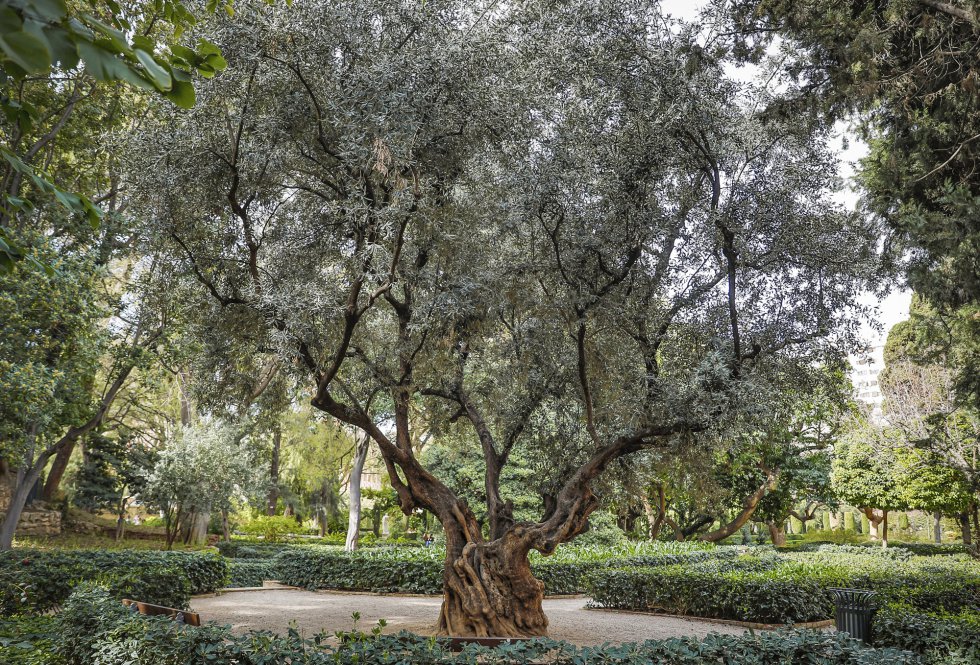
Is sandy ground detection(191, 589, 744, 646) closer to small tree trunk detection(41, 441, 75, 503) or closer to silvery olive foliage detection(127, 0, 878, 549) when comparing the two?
silvery olive foliage detection(127, 0, 878, 549)

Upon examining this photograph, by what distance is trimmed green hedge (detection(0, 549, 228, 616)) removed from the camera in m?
9.05

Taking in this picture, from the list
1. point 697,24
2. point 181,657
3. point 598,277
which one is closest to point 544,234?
point 598,277

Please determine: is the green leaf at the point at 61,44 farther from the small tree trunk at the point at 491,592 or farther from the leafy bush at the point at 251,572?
the leafy bush at the point at 251,572

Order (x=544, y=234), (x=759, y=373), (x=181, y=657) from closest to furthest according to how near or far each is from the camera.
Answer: (x=181, y=657) < (x=759, y=373) < (x=544, y=234)

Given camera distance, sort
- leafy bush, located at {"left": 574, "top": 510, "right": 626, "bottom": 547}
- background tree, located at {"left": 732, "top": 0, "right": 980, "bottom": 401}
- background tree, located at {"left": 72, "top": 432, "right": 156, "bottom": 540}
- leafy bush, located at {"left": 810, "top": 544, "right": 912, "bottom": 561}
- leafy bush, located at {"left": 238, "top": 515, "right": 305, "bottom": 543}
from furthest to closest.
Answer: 1. leafy bush, located at {"left": 238, "top": 515, "right": 305, "bottom": 543}
2. leafy bush, located at {"left": 574, "top": 510, "right": 626, "bottom": 547}
3. background tree, located at {"left": 72, "top": 432, "right": 156, "bottom": 540}
4. leafy bush, located at {"left": 810, "top": 544, "right": 912, "bottom": 561}
5. background tree, located at {"left": 732, "top": 0, "right": 980, "bottom": 401}

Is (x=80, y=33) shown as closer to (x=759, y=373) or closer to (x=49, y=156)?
(x=759, y=373)

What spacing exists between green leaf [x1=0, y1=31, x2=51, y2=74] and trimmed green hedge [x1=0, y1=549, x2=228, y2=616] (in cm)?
885

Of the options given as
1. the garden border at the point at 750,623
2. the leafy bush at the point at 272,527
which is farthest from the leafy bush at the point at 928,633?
the leafy bush at the point at 272,527

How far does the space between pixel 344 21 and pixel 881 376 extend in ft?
81.3

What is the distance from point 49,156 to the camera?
14.7 metres

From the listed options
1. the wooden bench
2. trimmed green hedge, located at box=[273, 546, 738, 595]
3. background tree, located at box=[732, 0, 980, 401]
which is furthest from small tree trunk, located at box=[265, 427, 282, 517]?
background tree, located at box=[732, 0, 980, 401]

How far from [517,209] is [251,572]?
49.9 feet

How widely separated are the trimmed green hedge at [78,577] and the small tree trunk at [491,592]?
14.6 ft

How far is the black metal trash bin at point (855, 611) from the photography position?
8.23 meters
